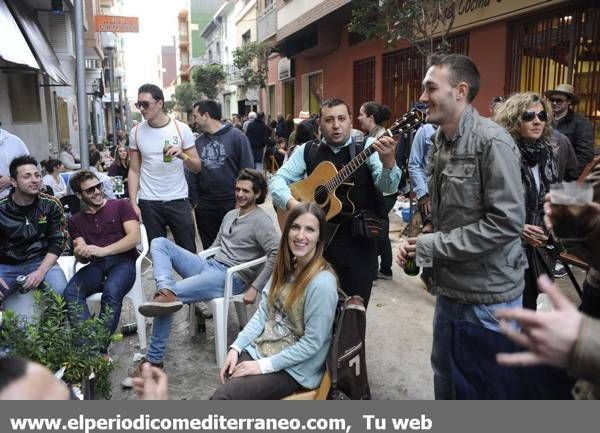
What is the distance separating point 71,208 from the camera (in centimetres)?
580

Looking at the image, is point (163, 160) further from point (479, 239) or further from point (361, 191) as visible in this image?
point (479, 239)

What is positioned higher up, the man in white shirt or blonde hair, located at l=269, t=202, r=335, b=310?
the man in white shirt

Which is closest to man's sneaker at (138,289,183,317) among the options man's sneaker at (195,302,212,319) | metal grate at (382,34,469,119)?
man's sneaker at (195,302,212,319)

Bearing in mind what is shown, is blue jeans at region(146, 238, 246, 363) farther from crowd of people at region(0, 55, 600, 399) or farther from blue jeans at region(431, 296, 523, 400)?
blue jeans at region(431, 296, 523, 400)

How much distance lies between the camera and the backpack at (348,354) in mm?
2537

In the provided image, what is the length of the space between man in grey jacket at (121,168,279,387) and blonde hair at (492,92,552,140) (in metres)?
1.78

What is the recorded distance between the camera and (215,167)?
485cm

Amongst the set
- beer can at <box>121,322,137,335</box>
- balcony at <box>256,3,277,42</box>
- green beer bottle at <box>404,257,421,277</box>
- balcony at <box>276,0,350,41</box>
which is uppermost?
balcony at <box>256,3,277,42</box>

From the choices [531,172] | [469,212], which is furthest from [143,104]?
[469,212]

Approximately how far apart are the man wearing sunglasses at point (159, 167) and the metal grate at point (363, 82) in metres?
9.94

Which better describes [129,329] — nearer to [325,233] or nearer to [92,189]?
[92,189]

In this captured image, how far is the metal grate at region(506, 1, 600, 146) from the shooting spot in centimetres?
682

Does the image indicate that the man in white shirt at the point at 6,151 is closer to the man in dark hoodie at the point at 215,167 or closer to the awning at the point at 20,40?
the awning at the point at 20,40
